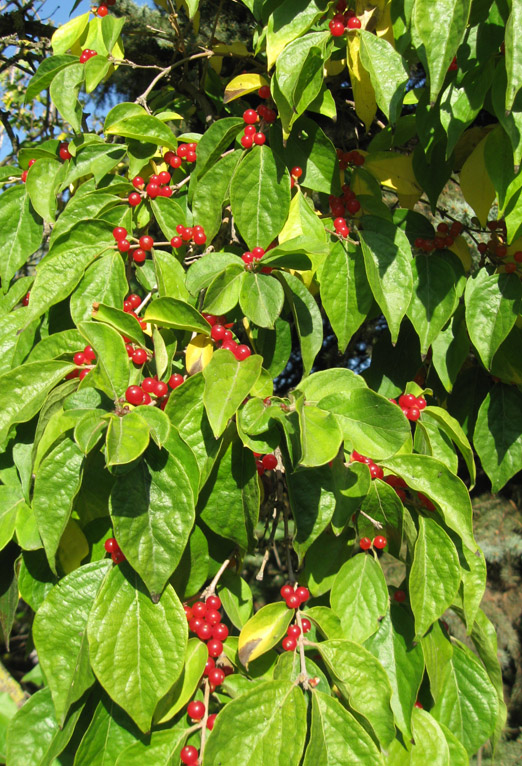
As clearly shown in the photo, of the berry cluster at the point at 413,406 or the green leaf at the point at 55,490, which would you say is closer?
the green leaf at the point at 55,490

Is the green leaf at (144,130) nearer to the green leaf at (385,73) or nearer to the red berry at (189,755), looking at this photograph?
the green leaf at (385,73)

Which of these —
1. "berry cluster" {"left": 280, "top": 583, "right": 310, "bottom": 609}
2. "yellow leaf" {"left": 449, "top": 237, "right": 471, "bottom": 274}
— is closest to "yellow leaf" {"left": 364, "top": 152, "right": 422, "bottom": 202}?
"yellow leaf" {"left": 449, "top": 237, "right": 471, "bottom": 274}

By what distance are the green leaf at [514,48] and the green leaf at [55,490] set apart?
2.54ft

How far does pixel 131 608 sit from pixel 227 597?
20 cm

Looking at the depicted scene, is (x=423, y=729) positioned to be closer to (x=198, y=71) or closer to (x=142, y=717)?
(x=142, y=717)

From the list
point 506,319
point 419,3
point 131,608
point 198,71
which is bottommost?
point 131,608

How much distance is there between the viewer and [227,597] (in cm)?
103

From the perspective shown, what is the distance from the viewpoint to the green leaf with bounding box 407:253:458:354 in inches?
44.5

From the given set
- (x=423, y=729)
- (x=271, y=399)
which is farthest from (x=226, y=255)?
(x=423, y=729)

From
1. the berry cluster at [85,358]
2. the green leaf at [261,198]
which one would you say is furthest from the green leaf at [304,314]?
the berry cluster at [85,358]

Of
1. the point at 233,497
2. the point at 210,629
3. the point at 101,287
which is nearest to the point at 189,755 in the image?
the point at 210,629

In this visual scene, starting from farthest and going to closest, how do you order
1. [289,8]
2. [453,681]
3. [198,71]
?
[198,71] < [453,681] < [289,8]

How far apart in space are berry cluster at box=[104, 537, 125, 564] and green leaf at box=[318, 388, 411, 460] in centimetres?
38

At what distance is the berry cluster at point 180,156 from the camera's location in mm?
1236
